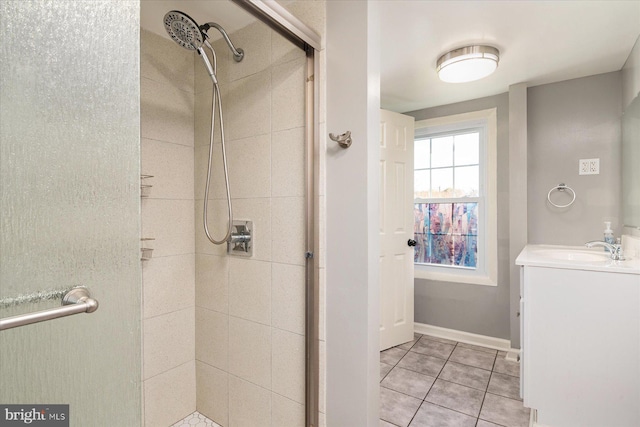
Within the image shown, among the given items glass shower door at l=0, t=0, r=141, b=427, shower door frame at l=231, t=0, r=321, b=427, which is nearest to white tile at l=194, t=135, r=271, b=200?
shower door frame at l=231, t=0, r=321, b=427

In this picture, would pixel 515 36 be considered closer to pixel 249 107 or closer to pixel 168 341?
pixel 249 107

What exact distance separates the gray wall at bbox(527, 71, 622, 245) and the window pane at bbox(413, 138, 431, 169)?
2.93 feet

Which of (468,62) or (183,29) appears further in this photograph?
(468,62)

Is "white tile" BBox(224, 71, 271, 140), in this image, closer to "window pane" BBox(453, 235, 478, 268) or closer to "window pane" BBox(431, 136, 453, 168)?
"window pane" BBox(431, 136, 453, 168)

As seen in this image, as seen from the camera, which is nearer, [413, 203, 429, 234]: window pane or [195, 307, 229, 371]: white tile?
[195, 307, 229, 371]: white tile

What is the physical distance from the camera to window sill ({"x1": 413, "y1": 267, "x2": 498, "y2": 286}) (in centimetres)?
284

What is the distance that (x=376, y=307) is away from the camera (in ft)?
4.28

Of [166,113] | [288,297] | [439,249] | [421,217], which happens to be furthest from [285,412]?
[421,217]

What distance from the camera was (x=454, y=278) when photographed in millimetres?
3002

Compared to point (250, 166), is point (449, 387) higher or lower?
lower

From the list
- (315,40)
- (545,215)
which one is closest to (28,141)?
(315,40)

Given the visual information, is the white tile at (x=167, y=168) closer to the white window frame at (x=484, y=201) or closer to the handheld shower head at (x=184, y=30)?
the handheld shower head at (x=184, y=30)

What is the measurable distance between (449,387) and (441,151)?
212 cm

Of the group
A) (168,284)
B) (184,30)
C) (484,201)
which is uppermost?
(184,30)
